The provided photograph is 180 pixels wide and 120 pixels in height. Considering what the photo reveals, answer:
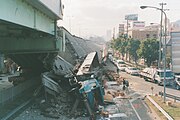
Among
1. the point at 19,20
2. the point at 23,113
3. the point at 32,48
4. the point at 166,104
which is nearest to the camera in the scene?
the point at 19,20

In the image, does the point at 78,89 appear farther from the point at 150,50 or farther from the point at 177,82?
the point at 150,50

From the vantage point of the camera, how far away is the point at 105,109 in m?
23.0

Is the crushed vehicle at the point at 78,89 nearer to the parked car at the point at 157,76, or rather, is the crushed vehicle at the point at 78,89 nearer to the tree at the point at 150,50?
the parked car at the point at 157,76

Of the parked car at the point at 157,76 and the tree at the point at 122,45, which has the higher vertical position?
the tree at the point at 122,45

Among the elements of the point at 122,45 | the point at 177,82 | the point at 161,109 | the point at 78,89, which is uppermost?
the point at 122,45

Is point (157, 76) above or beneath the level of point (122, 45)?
beneath

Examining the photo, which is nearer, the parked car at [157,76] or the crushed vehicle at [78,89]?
the crushed vehicle at [78,89]

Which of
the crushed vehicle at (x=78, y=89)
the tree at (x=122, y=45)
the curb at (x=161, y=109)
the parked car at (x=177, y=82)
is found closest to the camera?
the curb at (x=161, y=109)

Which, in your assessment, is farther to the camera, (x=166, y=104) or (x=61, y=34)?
(x=61, y=34)

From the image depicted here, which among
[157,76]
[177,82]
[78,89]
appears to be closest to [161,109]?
[78,89]

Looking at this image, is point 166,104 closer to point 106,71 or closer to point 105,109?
point 105,109

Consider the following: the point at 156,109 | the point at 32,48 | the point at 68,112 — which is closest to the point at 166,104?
the point at 156,109

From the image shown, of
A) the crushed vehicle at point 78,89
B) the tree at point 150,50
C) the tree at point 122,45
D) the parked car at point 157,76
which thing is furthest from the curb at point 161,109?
the tree at point 122,45

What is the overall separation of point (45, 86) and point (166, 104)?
9.27 m
